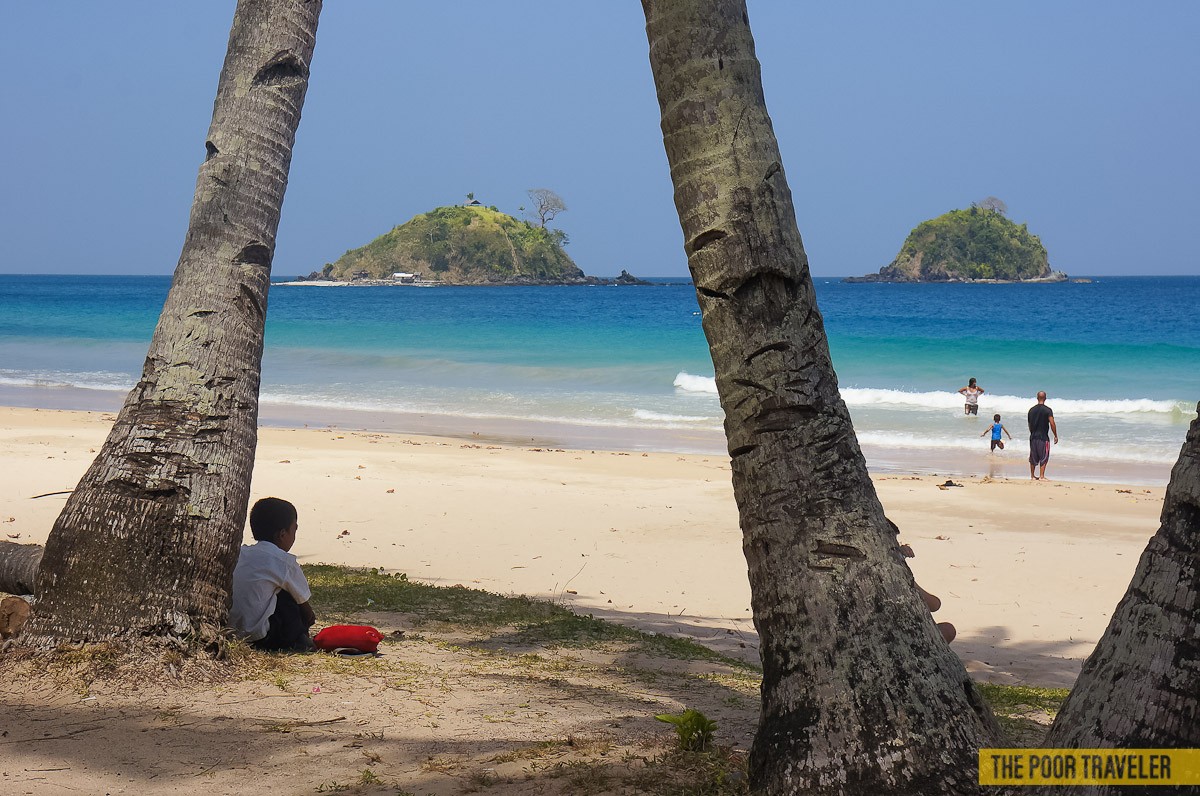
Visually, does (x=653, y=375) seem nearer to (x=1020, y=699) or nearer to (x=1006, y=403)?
(x=1006, y=403)

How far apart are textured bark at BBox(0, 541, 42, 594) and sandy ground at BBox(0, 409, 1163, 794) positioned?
38.4 inches

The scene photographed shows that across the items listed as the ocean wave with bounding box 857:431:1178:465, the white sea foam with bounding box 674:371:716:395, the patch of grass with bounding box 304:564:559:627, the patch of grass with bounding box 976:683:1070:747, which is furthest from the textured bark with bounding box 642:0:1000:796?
the white sea foam with bounding box 674:371:716:395

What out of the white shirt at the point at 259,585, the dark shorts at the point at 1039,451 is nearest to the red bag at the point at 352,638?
the white shirt at the point at 259,585

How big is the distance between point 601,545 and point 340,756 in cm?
627

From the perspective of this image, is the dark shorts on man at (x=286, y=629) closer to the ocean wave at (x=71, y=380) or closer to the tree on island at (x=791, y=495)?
the tree on island at (x=791, y=495)

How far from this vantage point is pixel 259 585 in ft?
15.6

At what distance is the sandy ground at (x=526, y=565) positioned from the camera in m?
3.63

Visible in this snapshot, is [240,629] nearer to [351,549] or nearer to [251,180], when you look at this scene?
[251,180]

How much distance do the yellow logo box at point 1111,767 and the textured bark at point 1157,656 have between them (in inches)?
0.7

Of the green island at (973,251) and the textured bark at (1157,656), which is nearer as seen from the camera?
the textured bark at (1157,656)

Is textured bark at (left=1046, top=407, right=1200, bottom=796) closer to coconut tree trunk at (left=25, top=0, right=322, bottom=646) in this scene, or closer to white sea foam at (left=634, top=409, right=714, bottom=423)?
coconut tree trunk at (left=25, top=0, right=322, bottom=646)

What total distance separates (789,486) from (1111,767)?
1086 mm

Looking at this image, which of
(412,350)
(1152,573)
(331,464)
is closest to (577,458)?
(331,464)

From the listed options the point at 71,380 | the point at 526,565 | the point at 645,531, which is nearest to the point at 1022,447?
the point at 645,531
